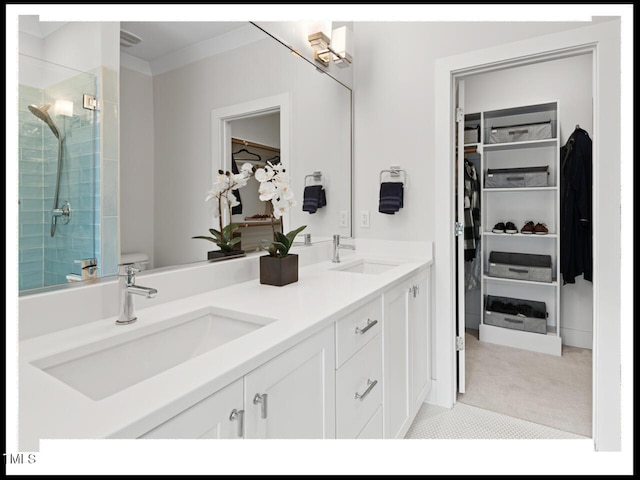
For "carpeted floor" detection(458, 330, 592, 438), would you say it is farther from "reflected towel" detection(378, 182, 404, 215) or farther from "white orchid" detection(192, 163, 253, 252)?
"white orchid" detection(192, 163, 253, 252)

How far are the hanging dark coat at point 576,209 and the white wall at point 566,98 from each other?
0.18 meters

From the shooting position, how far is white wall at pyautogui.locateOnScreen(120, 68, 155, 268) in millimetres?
1124

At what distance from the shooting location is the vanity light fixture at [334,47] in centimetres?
204

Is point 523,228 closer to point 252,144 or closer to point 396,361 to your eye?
point 396,361

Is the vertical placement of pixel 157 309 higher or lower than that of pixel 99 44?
lower

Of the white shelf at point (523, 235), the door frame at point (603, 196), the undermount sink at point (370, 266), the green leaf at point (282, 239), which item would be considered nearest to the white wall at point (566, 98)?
the white shelf at point (523, 235)

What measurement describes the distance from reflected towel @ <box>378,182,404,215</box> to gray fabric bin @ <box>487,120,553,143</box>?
1389 millimetres

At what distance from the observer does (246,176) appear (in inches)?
61.4

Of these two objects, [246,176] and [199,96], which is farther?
[246,176]

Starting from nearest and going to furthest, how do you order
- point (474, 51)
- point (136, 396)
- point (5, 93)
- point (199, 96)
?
point (136, 396)
point (5, 93)
point (199, 96)
point (474, 51)

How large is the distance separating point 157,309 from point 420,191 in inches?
61.5

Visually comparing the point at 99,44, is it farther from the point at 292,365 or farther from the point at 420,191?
the point at 420,191

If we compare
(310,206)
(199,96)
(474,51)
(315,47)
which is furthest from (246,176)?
(474,51)

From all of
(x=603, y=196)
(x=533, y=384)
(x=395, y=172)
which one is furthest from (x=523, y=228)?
(x=395, y=172)
